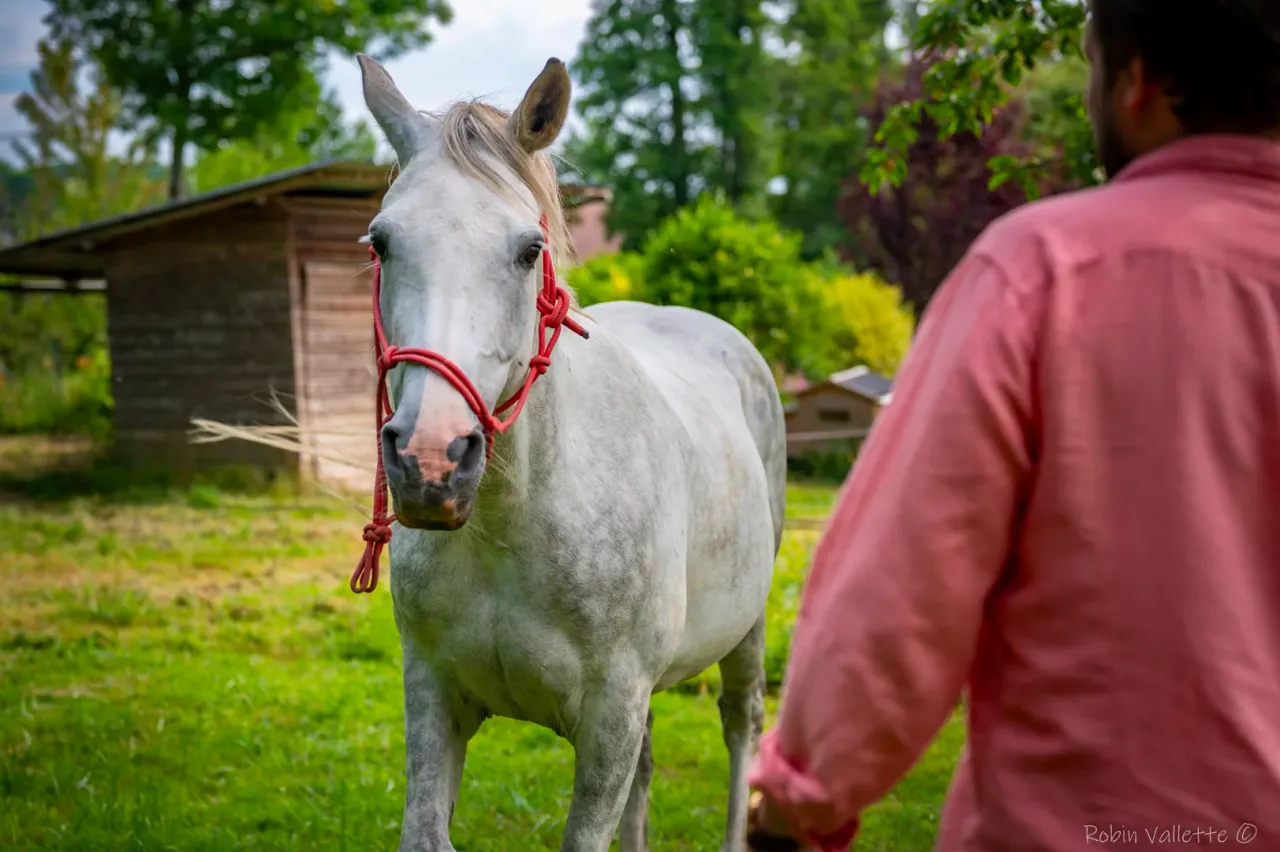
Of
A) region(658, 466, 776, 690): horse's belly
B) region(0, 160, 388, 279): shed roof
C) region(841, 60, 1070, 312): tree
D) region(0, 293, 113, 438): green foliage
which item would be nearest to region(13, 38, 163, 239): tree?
region(0, 293, 113, 438): green foliage

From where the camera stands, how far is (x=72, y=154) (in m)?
22.8

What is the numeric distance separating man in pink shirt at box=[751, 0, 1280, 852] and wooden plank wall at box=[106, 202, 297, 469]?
→ 1264cm

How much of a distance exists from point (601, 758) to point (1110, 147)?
6.26 ft

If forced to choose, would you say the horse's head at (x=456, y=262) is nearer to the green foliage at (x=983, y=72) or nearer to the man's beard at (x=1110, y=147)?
the man's beard at (x=1110, y=147)

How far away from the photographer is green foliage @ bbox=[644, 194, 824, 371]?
48.9 ft

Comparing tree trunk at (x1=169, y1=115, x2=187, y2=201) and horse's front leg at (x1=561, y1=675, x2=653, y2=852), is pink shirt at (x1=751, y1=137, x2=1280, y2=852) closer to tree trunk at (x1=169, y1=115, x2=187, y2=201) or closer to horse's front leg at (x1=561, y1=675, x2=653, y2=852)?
horse's front leg at (x1=561, y1=675, x2=653, y2=852)

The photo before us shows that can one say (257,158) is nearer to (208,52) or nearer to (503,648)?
(208,52)

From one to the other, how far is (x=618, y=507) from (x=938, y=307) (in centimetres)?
163

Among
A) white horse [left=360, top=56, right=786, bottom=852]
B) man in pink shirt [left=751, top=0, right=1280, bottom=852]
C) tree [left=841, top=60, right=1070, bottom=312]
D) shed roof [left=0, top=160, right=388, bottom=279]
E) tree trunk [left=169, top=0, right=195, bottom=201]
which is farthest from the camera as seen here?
tree [left=841, top=60, right=1070, bottom=312]

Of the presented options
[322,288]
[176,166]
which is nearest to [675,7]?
[176,166]

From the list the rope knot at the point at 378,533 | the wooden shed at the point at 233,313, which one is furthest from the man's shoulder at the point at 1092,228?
the wooden shed at the point at 233,313

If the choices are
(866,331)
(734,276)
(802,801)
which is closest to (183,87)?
(734,276)

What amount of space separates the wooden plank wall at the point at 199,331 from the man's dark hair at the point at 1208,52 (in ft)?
41.6

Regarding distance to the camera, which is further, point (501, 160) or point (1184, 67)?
point (501, 160)
